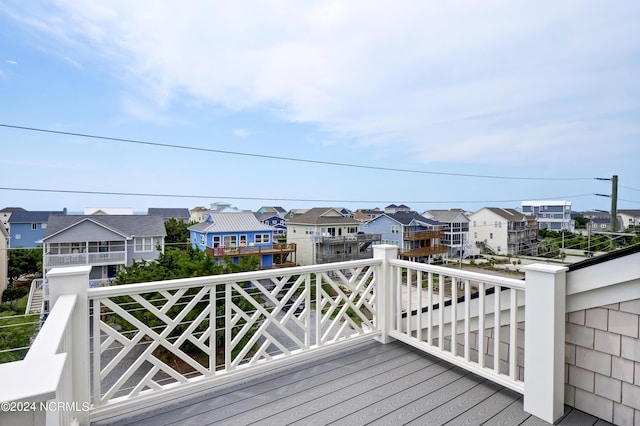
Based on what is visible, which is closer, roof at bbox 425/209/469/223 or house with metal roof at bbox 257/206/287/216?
roof at bbox 425/209/469/223

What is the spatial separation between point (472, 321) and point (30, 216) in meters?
11.0

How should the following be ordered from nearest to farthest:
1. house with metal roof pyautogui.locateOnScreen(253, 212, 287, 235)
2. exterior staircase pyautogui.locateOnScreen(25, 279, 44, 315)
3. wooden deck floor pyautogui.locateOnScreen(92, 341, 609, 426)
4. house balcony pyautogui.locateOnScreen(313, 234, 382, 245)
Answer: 1. wooden deck floor pyautogui.locateOnScreen(92, 341, 609, 426)
2. exterior staircase pyautogui.locateOnScreen(25, 279, 44, 315)
3. house balcony pyautogui.locateOnScreen(313, 234, 382, 245)
4. house with metal roof pyautogui.locateOnScreen(253, 212, 287, 235)

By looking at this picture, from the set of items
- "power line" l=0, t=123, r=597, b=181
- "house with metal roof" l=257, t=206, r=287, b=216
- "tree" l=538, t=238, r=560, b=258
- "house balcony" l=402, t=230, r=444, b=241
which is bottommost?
"house balcony" l=402, t=230, r=444, b=241

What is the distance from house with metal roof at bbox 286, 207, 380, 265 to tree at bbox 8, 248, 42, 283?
7.01 metres

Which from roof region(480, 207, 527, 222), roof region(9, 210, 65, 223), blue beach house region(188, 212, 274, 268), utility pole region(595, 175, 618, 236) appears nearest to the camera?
utility pole region(595, 175, 618, 236)

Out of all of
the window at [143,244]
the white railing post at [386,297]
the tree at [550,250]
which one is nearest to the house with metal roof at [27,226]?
the window at [143,244]

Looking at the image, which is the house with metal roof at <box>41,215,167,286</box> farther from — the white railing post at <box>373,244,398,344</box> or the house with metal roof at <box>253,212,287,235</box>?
the white railing post at <box>373,244,398,344</box>

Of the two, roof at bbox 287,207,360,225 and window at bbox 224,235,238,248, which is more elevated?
roof at bbox 287,207,360,225

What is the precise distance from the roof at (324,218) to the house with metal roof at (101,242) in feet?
17.4

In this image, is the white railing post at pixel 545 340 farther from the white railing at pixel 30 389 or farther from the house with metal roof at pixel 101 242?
the house with metal roof at pixel 101 242

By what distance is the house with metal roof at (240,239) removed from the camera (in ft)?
33.7

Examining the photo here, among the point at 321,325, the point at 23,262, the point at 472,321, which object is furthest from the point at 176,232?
the point at 472,321

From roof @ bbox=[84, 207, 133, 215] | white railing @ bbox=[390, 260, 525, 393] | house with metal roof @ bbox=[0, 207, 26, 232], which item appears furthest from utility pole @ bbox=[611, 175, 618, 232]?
house with metal roof @ bbox=[0, 207, 26, 232]

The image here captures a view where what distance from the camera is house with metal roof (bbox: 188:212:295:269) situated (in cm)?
1028
